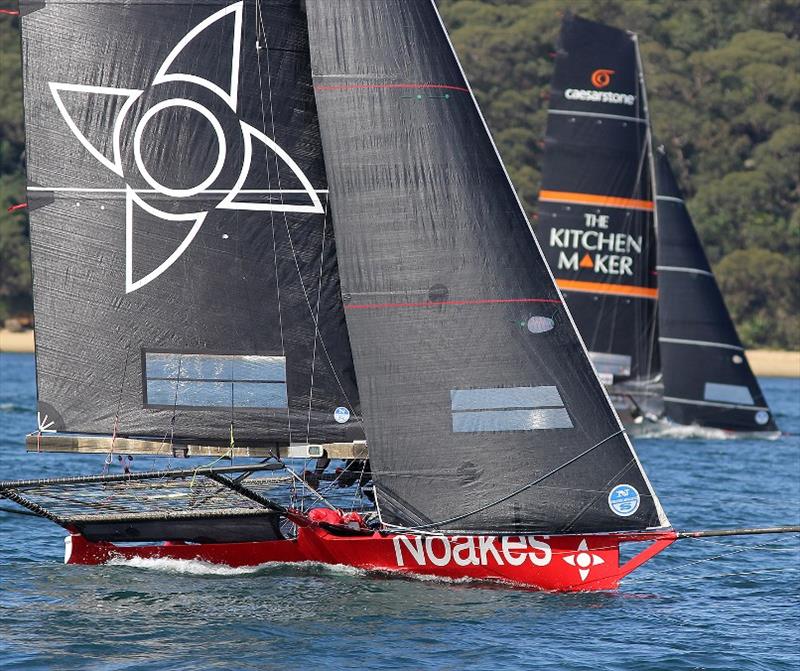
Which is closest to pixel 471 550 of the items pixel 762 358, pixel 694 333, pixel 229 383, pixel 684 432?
pixel 229 383

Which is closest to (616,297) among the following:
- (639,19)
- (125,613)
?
(125,613)

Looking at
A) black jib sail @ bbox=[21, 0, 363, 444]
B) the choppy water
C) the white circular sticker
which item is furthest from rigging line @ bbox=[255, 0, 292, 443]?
the white circular sticker

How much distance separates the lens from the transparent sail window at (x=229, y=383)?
49.3ft

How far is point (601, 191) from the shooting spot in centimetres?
3484

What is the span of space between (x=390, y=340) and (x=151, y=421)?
245 centimetres

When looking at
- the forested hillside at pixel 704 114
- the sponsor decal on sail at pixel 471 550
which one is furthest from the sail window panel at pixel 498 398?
the forested hillside at pixel 704 114

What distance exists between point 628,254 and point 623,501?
21308 mm

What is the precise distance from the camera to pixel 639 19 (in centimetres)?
8212

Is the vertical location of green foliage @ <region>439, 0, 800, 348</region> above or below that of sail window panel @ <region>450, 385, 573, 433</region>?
above

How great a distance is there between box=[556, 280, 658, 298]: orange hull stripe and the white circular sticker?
2090 cm

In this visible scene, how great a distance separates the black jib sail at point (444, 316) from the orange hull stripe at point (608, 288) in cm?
2067

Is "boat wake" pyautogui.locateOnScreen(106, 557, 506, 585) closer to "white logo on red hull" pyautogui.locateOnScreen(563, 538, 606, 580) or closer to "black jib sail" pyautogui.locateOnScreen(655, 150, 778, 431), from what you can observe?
"white logo on red hull" pyautogui.locateOnScreen(563, 538, 606, 580)

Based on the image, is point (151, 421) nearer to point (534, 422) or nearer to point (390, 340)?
point (390, 340)

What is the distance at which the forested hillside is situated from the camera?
67.2 metres
